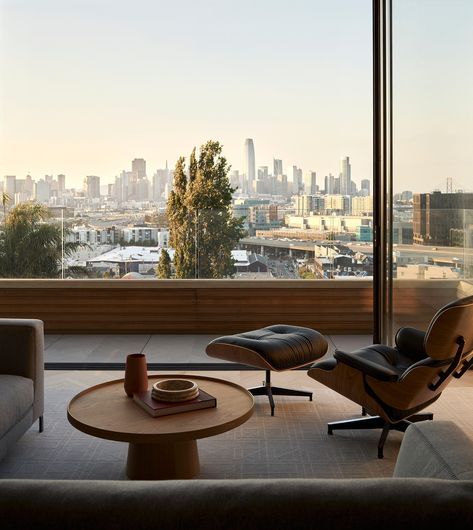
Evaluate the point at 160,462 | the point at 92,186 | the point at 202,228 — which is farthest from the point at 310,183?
the point at 160,462

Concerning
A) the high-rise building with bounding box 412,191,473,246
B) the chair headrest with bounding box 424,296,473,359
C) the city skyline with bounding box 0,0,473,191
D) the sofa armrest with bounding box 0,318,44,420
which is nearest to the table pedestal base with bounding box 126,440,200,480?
the sofa armrest with bounding box 0,318,44,420

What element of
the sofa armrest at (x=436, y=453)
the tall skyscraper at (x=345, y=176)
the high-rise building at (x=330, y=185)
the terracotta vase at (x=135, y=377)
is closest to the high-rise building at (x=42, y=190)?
the high-rise building at (x=330, y=185)

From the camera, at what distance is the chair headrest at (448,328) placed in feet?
9.89

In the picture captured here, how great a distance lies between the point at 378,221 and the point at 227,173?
208 centimetres

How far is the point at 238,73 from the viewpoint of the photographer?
21.9 ft

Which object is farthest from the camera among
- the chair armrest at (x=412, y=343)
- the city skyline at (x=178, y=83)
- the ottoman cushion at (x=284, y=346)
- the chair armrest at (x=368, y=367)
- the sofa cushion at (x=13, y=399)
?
the city skyline at (x=178, y=83)

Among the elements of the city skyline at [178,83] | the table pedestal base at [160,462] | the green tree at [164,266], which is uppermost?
the city skyline at [178,83]

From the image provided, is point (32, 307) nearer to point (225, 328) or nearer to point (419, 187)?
point (225, 328)

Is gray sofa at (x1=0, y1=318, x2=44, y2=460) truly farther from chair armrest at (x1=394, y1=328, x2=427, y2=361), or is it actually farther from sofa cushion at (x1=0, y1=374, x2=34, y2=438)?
chair armrest at (x1=394, y1=328, x2=427, y2=361)

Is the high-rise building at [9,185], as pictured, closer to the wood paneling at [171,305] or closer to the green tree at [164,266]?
the wood paneling at [171,305]

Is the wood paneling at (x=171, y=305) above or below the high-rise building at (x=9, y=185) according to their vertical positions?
below

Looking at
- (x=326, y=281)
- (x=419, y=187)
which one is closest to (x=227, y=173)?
(x=326, y=281)

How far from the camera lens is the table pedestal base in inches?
113

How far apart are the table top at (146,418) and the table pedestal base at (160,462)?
0.18m
